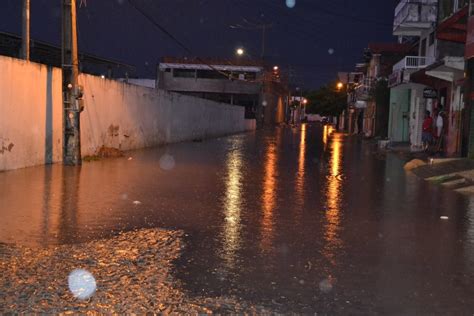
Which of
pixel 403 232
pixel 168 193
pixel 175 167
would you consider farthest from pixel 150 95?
pixel 403 232

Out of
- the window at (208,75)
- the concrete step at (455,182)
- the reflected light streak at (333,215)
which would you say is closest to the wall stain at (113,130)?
the reflected light streak at (333,215)

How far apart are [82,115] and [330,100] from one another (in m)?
89.5

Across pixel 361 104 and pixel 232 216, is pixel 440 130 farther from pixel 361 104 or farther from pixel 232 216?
pixel 361 104

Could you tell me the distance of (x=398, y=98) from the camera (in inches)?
1507

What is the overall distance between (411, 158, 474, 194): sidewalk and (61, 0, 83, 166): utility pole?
9.65 metres

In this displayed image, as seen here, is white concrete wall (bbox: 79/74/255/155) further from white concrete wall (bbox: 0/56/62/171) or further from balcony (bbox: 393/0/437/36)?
balcony (bbox: 393/0/437/36)

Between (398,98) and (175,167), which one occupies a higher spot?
(398,98)

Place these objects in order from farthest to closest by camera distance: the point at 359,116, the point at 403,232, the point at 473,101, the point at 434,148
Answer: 1. the point at 359,116
2. the point at 434,148
3. the point at 473,101
4. the point at 403,232

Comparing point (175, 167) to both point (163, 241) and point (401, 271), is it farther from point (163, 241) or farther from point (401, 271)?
point (401, 271)

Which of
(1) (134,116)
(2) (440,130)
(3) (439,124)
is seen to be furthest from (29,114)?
(2) (440,130)

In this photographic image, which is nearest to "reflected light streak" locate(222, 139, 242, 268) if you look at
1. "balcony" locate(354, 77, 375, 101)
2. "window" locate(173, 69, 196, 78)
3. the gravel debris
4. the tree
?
the gravel debris

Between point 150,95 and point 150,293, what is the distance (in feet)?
71.0

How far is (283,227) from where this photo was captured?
826 cm

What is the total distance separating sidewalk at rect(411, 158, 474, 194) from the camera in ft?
44.2
